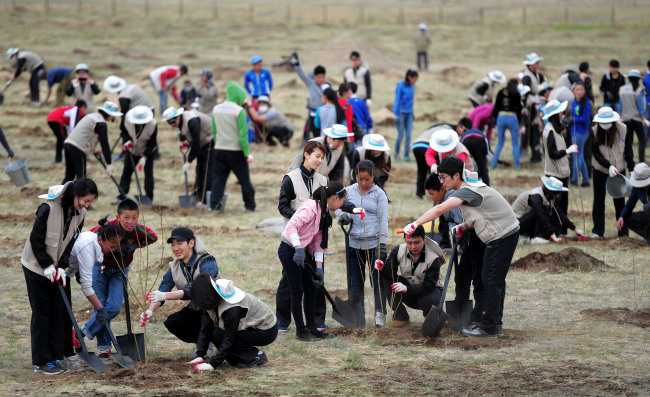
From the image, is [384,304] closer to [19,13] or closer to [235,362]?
[235,362]

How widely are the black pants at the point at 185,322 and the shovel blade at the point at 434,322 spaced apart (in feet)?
6.65

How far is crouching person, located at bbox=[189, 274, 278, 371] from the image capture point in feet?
21.5

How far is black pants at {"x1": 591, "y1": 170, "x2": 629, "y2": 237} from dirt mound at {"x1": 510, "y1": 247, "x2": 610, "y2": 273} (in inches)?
60.4

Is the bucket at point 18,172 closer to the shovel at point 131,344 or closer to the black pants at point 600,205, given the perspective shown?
the shovel at point 131,344

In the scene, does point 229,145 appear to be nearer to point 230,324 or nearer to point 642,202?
point 642,202

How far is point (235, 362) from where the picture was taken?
6.89 m

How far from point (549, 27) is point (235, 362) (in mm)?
48091

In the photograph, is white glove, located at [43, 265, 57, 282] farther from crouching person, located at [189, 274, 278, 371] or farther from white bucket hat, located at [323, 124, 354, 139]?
white bucket hat, located at [323, 124, 354, 139]

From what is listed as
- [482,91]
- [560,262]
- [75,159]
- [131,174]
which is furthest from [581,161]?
[75,159]

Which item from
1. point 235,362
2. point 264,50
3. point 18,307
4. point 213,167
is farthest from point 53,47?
point 235,362

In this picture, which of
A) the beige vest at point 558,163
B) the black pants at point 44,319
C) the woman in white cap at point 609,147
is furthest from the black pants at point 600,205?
the black pants at point 44,319

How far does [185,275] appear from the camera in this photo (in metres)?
6.91

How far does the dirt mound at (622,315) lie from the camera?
26.8ft

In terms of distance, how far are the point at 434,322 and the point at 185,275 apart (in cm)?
227
